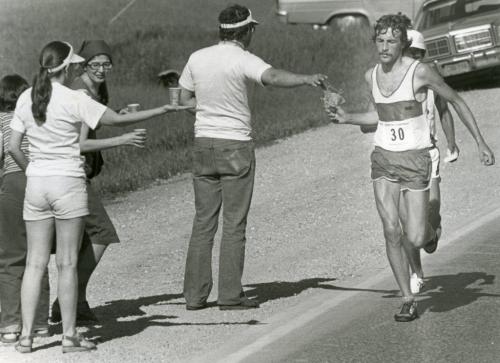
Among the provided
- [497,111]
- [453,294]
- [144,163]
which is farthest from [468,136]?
[453,294]

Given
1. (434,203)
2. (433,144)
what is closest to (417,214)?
(433,144)

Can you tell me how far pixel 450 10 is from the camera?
2283cm

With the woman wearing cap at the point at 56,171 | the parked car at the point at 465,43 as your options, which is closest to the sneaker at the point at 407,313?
the woman wearing cap at the point at 56,171

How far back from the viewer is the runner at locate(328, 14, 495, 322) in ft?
30.1

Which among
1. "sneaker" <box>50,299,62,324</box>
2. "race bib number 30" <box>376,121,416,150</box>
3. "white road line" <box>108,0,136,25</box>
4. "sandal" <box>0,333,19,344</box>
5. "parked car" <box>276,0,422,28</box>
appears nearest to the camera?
"sandal" <box>0,333,19,344</box>

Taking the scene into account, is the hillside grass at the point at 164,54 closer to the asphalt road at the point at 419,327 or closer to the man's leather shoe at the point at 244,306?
the asphalt road at the point at 419,327

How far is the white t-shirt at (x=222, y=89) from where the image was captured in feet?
31.4

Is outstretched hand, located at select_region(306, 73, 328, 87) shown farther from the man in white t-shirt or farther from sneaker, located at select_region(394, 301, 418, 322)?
sneaker, located at select_region(394, 301, 418, 322)

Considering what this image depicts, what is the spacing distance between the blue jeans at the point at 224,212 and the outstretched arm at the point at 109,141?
1127 millimetres

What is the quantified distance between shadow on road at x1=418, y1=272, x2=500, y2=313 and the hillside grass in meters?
7.44

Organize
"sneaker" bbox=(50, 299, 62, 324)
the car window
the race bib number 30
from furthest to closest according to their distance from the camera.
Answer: the car window, "sneaker" bbox=(50, 299, 62, 324), the race bib number 30

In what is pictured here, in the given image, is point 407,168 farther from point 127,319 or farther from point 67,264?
point 67,264

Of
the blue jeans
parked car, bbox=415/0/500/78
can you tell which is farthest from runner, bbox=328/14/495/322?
parked car, bbox=415/0/500/78

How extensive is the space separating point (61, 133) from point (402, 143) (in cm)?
237
